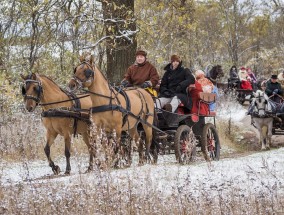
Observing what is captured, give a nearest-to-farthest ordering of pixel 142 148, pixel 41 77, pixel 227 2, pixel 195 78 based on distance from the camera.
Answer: pixel 41 77, pixel 142 148, pixel 195 78, pixel 227 2

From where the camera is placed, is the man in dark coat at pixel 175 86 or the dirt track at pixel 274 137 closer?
the man in dark coat at pixel 175 86

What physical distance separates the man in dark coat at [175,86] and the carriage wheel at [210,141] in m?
0.74

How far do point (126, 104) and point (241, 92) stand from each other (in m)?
17.4

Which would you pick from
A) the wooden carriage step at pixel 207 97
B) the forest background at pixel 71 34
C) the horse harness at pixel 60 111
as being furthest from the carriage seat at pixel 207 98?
the horse harness at pixel 60 111

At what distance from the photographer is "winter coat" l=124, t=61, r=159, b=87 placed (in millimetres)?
12930

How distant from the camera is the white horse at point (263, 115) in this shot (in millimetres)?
19188

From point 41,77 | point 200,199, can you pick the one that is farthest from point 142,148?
point 200,199

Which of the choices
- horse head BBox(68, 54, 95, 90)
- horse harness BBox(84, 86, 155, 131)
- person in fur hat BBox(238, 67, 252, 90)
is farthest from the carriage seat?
person in fur hat BBox(238, 67, 252, 90)

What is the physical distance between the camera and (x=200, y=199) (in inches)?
289

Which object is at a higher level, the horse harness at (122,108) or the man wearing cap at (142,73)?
the man wearing cap at (142,73)

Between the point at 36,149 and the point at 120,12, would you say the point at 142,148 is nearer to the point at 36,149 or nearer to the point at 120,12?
the point at 36,149

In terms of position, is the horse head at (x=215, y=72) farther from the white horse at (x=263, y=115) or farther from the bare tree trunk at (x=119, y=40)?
the bare tree trunk at (x=119, y=40)

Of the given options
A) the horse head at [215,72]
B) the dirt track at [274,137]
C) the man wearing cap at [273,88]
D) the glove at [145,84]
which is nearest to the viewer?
the glove at [145,84]

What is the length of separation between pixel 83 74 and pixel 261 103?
9.79 meters
